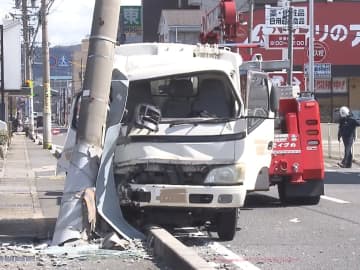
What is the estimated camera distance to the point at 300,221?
1213cm

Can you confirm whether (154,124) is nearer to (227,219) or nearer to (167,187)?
(167,187)

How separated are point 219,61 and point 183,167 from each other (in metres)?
1.70

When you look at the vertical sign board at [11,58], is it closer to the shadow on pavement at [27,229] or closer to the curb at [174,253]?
the shadow on pavement at [27,229]

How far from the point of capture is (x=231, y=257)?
29.0ft

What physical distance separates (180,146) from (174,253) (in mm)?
1805

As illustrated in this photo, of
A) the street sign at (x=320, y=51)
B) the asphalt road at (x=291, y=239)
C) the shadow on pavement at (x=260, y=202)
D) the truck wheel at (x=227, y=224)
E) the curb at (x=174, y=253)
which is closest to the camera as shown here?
the curb at (x=174, y=253)

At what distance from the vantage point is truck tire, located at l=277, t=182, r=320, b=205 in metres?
14.3

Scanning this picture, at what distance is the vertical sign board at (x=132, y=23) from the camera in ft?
318

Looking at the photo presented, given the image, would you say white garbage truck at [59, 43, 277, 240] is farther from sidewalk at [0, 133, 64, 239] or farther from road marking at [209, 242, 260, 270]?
sidewalk at [0, 133, 64, 239]

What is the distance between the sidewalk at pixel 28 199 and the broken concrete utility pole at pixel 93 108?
1116 mm

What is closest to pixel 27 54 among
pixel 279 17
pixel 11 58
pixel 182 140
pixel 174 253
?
pixel 279 17

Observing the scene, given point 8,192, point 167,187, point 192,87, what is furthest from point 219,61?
point 8,192

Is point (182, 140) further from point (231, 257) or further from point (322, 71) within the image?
point (322, 71)

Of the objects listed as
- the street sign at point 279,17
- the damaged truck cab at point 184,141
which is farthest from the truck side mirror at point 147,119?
the street sign at point 279,17
